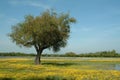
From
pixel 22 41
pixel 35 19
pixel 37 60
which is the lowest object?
pixel 37 60

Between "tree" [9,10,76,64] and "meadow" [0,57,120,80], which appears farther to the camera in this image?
"tree" [9,10,76,64]

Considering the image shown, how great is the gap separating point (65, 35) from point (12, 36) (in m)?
13.1

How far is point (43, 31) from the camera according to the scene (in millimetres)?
58219

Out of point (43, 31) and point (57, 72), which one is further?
point (43, 31)

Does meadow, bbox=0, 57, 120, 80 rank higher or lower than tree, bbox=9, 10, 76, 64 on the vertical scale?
lower

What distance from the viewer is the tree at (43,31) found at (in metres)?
58.8

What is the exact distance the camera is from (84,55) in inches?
6865

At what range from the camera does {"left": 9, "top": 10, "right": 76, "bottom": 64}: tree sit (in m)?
→ 58.8

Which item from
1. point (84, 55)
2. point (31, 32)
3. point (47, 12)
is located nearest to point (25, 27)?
point (31, 32)

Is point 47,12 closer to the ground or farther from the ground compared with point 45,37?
farther from the ground

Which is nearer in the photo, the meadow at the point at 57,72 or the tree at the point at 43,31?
the meadow at the point at 57,72

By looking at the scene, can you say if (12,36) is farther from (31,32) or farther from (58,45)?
(58,45)

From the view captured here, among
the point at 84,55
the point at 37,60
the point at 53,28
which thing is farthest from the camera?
the point at 84,55

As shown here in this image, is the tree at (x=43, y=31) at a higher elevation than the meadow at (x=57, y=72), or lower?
higher
